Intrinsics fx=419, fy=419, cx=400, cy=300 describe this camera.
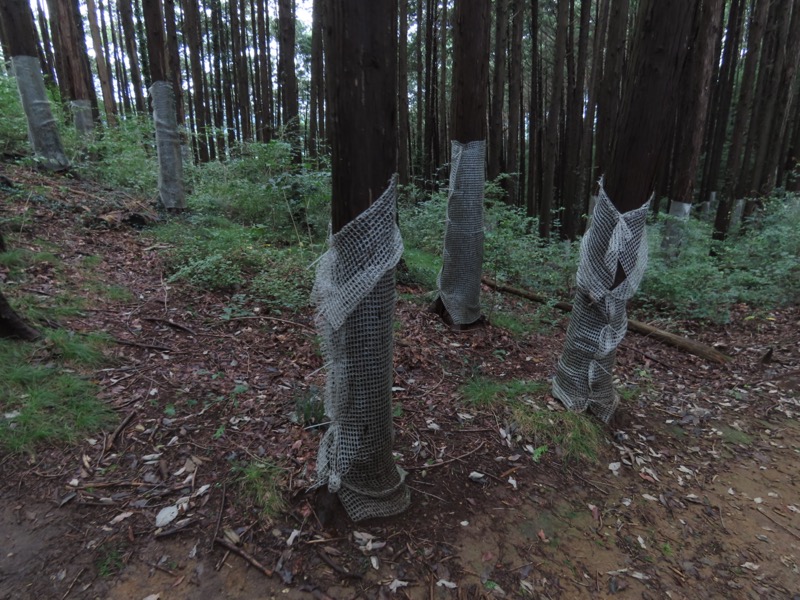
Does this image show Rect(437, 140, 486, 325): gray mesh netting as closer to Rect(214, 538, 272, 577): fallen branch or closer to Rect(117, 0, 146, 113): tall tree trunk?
Rect(214, 538, 272, 577): fallen branch

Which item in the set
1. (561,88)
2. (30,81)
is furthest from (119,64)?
(561,88)

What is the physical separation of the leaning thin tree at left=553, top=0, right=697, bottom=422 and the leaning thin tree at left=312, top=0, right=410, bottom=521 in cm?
190

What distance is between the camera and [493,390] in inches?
144

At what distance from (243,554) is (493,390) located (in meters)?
2.28

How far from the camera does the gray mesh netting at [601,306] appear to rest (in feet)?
10.3

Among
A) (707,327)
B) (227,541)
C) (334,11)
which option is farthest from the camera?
(707,327)

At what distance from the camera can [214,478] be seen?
255cm

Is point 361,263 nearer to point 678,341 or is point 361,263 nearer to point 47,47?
point 678,341

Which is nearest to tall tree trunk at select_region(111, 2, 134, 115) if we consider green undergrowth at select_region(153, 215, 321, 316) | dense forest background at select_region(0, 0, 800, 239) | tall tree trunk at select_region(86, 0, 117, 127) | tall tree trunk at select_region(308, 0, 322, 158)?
dense forest background at select_region(0, 0, 800, 239)

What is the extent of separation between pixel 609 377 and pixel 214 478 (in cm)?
302

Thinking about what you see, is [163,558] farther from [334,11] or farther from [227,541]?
[334,11]

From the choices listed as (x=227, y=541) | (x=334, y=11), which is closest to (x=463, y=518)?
(x=227, y=541)

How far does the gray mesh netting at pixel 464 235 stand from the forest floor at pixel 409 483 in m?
0.48

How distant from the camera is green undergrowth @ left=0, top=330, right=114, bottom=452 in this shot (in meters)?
2.65
